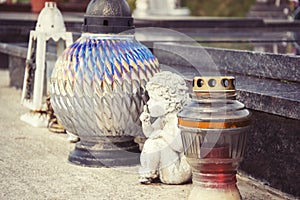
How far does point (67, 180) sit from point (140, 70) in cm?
91

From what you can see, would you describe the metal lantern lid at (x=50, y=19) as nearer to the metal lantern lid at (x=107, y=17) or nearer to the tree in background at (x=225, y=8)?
the metal lantern lid at (x=107, y=17)

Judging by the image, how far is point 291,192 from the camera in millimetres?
4332

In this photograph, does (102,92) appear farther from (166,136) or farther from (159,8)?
(159,8)

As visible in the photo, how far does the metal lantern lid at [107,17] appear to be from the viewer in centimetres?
498

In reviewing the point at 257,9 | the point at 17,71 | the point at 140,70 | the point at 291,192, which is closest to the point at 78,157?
the point at 140,70

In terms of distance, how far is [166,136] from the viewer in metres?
4.52

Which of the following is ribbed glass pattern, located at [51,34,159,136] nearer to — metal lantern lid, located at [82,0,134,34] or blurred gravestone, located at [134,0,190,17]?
metal lantern lid, located at [82,0,134,34]

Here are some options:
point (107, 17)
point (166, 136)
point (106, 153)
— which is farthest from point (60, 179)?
point (107, 17)

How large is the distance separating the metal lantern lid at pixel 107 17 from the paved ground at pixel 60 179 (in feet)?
3.21

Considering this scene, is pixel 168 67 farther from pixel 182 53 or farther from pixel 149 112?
pixel 149 112

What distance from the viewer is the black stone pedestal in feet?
16.3

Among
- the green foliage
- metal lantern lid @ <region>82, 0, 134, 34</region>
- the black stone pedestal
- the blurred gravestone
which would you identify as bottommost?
the green foliage

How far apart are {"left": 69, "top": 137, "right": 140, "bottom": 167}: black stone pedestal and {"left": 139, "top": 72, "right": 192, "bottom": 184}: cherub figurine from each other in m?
0.45

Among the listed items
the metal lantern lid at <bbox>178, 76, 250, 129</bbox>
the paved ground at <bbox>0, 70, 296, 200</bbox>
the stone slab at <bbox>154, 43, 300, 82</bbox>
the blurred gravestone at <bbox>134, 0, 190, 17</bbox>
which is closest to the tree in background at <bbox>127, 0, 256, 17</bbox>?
the blurred gravestone at <bbox>134, 0, 190, 17</bbox>
